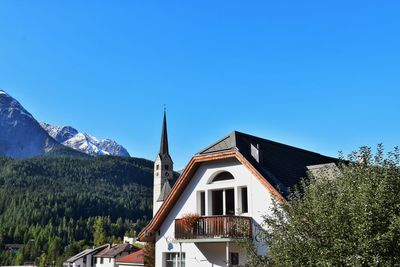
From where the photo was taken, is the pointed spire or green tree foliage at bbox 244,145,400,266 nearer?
green tree foliage at bbox 244,145,400,266

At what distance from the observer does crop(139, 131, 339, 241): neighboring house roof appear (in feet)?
68.1

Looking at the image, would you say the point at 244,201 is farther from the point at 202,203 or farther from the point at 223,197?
the point at 202,203

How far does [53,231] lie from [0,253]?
2674 cm

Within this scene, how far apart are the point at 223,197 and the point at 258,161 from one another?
2697 millimetres

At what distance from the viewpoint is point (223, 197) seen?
23.0 metres

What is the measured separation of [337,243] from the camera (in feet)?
37.6

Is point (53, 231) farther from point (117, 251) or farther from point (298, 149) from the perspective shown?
point (298, 149)

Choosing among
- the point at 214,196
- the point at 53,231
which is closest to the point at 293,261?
the point at 214,196

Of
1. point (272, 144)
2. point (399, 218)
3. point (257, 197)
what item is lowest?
point (399, 218)

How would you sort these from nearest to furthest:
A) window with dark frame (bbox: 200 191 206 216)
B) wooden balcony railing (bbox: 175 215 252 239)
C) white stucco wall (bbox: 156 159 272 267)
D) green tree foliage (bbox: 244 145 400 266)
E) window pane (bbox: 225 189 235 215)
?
green tree foliage (bbox: 244 145 400 266) → wooden balcony railing (bbox: 175 215 252 239) → white stucco wall (bbox: 156 159 272 267) → window pane (bbox: 225 189 235 215) → window with dark frame (bbox: 200 191 206 216)

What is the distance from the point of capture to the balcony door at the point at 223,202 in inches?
899

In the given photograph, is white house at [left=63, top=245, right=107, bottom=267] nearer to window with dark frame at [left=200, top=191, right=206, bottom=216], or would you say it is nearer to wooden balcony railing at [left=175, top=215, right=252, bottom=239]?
window with dark frame at [left=200, top=191, right=206, bottom=216]

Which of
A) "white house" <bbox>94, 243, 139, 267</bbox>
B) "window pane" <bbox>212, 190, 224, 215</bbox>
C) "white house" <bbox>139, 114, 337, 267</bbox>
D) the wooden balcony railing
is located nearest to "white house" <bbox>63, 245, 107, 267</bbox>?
"white house" <bbox>94, 243, 139, 267</bbox>

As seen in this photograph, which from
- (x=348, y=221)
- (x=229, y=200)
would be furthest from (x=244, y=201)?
(x=348, y=221)
